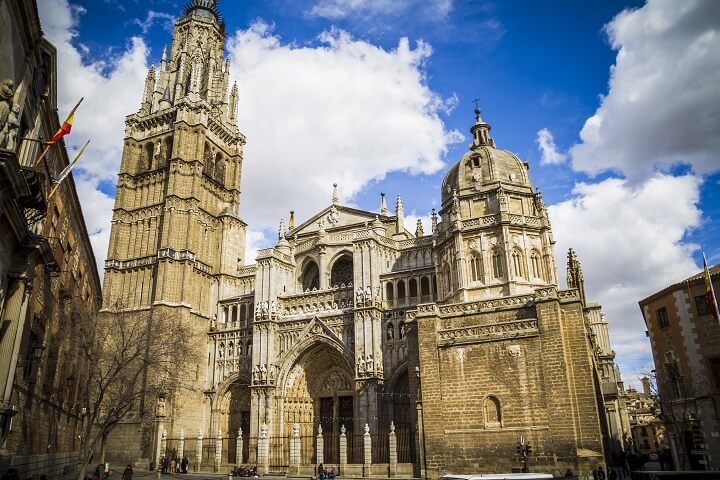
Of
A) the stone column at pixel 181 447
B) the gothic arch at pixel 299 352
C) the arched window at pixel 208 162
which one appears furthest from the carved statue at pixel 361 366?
the arched window at pixel 208 162

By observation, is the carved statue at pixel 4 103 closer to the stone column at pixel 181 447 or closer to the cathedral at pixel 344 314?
the cathedral at pixel 344 314

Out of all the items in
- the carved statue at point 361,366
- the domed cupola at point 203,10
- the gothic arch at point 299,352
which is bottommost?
the carved statue at point 361,366

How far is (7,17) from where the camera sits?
11.2 m

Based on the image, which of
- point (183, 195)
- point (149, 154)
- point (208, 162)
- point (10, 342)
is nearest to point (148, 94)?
point (149, 154)

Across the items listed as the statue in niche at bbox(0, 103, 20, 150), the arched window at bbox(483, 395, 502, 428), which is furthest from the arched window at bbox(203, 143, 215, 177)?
the statue in niche at bbox(0, 103, 20, 150)

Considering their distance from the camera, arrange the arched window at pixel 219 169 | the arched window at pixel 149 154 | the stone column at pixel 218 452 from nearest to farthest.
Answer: the stone column at pixel 218 452 → the arched window at pixel 149 154 → the arched window at pixel 219 169

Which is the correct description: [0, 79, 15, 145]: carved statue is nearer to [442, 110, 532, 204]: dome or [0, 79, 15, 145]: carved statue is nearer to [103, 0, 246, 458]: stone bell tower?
[442, 110, 532, 204]: dome

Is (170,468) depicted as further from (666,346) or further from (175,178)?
(666,346)

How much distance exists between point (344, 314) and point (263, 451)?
358 inches

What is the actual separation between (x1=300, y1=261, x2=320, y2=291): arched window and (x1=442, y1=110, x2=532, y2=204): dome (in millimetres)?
11732

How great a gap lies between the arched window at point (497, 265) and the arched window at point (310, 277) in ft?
47.5

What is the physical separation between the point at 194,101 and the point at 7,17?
34929mm

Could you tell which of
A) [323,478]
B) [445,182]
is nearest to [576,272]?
[445,182]

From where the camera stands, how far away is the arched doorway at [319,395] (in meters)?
34.2
